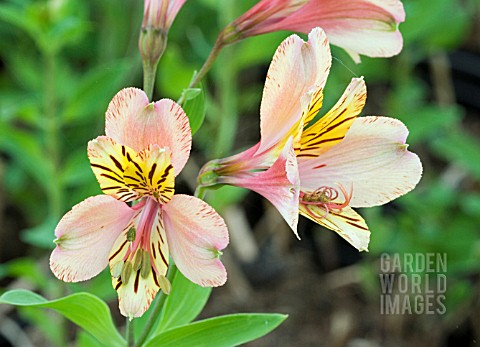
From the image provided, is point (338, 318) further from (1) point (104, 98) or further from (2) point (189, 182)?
(1) point (104, 98)

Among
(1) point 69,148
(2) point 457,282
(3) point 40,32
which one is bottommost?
(2) point 457,282

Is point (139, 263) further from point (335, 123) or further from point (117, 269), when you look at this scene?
point (335, 123)

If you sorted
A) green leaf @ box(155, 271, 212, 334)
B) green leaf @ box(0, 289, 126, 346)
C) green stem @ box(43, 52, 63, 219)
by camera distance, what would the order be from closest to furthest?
1. green leaf @ box(0, 289, 126, 346)
2. green leaf @ box(155, 271, 212, 334)
3. green stem @ box(43, 52, 63, 219)

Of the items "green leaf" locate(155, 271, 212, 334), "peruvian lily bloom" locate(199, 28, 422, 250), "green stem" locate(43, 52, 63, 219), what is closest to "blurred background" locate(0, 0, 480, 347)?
"green stem" locate(43, 52, 63, 219)

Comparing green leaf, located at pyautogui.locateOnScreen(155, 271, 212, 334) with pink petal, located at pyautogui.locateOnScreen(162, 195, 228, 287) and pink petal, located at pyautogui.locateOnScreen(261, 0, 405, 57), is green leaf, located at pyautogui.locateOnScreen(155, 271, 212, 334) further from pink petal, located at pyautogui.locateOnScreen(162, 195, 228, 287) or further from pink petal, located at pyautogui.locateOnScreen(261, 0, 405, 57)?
pink petal, located at pyautogui.locateOnScreen(261, 0, 405, 57)

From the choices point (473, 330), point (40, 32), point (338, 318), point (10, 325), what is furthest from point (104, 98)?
point (473, 330)

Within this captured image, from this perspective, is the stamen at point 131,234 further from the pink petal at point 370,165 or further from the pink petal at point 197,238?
the pink petal at point 370,165
